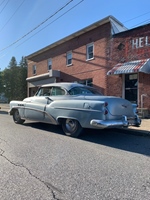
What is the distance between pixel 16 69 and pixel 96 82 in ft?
130

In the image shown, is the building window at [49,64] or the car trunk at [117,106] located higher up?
the building window at [49,64]

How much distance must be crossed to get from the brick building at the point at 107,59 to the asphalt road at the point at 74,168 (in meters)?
7.14

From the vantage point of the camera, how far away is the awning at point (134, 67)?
39.3 feet

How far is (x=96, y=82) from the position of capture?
16.2m

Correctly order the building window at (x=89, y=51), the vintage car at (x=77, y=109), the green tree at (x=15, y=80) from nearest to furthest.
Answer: the vintage car at (x=77, y=109), the building window at (x=89, y=51), the green tree at (x=15, y=80)

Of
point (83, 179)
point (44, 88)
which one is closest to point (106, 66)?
point (44, 88)

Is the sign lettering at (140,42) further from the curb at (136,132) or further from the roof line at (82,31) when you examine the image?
the curb at (136,132)

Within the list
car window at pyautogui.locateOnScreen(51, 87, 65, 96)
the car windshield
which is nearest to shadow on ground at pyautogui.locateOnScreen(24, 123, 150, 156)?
the car windshield

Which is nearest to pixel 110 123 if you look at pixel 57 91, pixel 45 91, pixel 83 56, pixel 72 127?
pixel 72 127

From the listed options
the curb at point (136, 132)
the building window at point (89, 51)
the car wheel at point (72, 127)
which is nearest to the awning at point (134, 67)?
the building window at point (89, 51)

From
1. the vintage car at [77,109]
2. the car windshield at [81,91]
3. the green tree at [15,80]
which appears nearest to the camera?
the vintage car at [77,109]

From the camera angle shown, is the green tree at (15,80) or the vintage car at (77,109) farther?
the green tree at (15,80)

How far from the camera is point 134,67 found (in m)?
12.3

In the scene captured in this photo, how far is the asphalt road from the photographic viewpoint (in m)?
3.06
